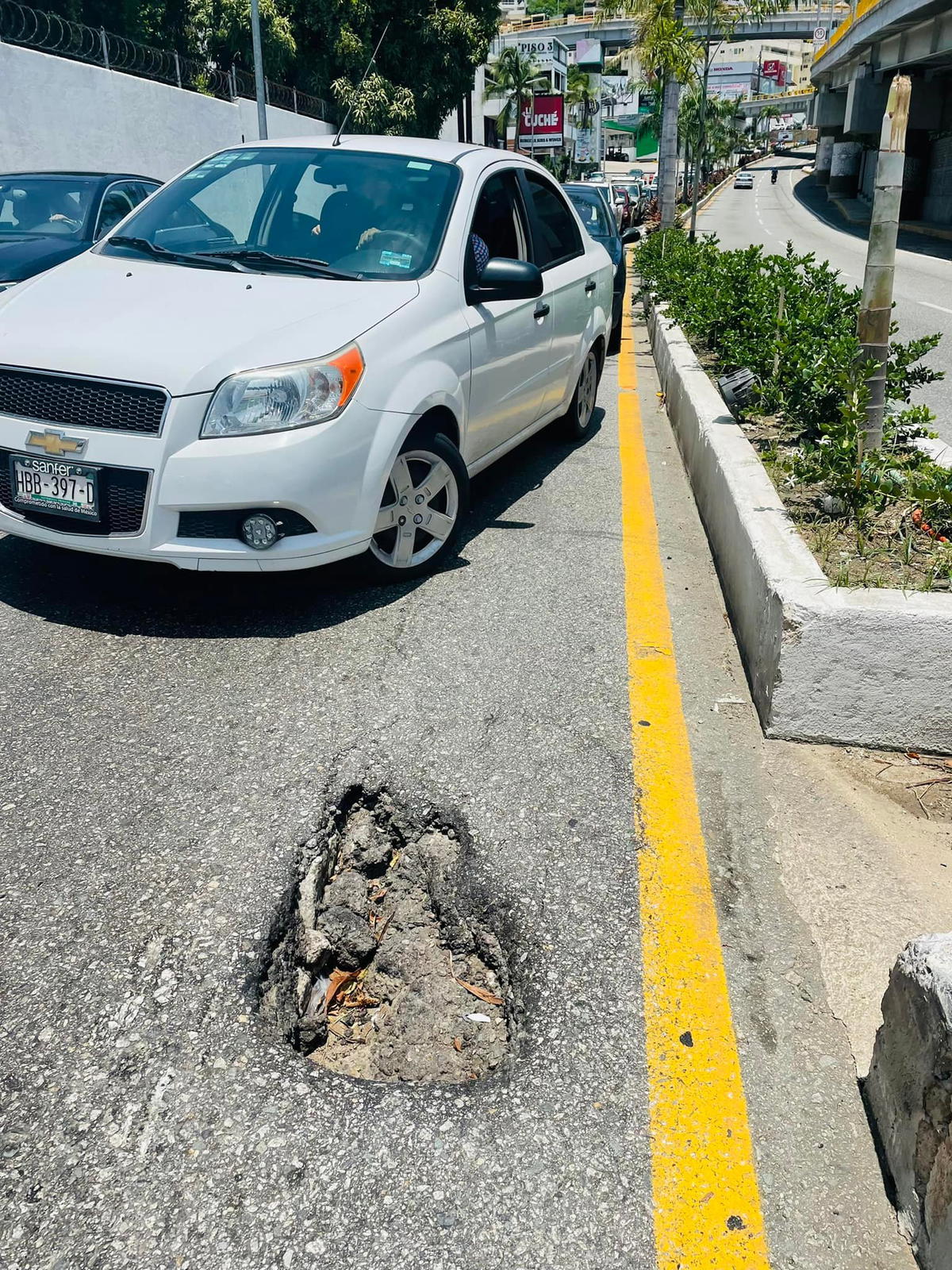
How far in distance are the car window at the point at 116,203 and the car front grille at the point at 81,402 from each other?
529 cm

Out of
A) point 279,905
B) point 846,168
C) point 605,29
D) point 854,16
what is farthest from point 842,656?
point 605,29

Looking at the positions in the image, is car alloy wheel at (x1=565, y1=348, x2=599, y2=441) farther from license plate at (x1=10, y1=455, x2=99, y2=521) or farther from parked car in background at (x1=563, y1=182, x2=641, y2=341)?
parked car in background at (x1=563, y1=182, x2=641, y2=341)

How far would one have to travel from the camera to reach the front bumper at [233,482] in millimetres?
3570

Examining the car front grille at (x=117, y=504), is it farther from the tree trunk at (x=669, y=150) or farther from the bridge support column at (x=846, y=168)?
the bridge support column at (x=846, y=168)

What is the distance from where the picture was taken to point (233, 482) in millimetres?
3576

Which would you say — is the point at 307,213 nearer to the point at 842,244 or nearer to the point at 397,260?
the point at 397,260

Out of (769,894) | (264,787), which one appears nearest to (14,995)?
(264,787)

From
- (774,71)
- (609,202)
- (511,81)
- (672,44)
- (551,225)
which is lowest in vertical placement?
(551,225)

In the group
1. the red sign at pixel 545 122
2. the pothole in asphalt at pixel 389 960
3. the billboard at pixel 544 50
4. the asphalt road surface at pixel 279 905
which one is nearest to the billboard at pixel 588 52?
the billboard at pixel 544 50

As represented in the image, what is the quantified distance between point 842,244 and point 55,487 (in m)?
34.4

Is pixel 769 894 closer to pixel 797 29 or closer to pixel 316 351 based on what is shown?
pixel 316 351

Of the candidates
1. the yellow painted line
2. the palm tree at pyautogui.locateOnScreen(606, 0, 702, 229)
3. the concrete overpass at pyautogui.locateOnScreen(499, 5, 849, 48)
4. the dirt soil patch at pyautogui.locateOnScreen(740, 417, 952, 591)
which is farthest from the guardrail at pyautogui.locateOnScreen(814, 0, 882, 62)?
the yellow painted line

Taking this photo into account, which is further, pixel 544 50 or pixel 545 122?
pixel 544 50

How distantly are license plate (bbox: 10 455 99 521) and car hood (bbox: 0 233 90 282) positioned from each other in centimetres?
417
